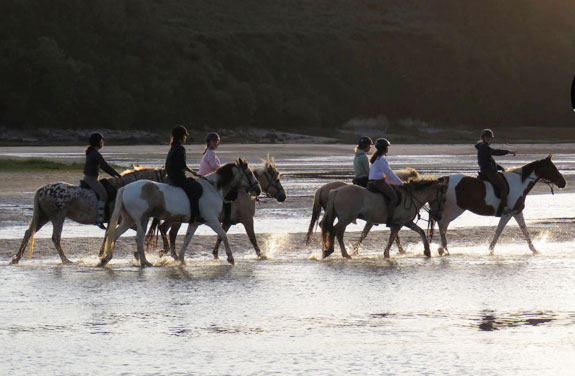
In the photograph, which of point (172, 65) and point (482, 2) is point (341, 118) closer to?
point (172, 65)

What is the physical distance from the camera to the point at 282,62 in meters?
130

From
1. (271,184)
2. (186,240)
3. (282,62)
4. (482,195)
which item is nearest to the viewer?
(186,240)

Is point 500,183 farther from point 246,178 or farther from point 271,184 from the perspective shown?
point 246,178

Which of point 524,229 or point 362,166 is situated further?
point 362,166

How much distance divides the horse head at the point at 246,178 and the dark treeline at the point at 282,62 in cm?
8990

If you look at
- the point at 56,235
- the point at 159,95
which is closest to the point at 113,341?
the point at 56,235

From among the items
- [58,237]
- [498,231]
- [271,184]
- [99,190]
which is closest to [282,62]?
[498,231]

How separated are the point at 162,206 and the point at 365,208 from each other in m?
3.21

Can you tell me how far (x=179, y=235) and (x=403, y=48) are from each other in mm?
119558

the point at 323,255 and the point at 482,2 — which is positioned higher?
the point at 482,2

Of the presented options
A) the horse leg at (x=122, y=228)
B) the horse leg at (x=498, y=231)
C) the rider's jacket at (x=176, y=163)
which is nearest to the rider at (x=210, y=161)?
the rider's jacket at (x=176, y=163)

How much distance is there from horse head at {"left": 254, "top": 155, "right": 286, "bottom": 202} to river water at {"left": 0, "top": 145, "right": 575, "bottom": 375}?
0.92m

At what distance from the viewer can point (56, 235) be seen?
1593 cm

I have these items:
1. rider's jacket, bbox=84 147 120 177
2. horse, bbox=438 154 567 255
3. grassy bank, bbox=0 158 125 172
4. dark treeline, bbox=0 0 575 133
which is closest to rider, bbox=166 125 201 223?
rider's jacket, bbox=84 147 120 177
